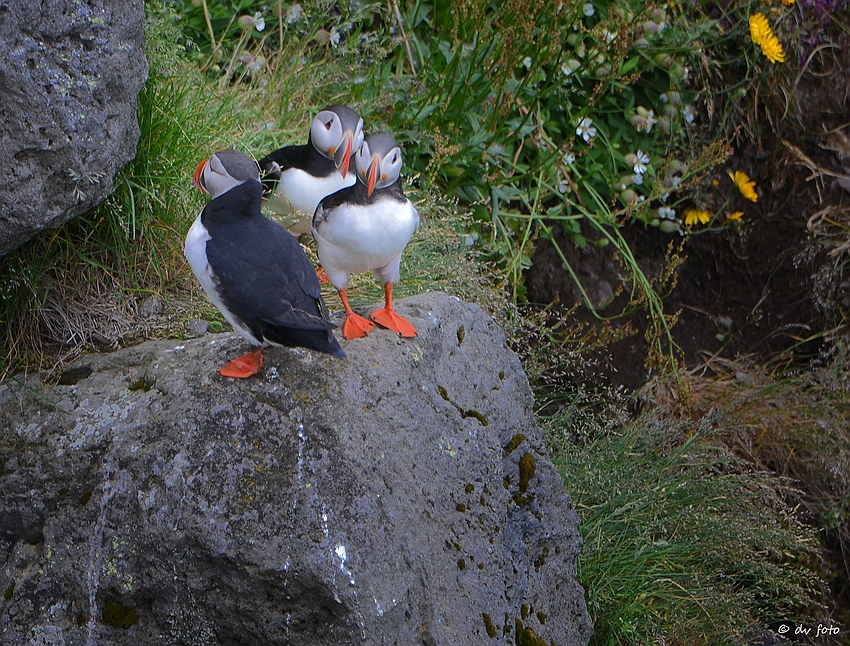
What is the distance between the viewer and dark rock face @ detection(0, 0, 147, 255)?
2.31 m

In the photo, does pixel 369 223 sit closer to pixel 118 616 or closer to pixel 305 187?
pixel 305 187

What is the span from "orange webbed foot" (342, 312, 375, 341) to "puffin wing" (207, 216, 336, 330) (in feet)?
0.92

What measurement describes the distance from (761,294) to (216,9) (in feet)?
12.1

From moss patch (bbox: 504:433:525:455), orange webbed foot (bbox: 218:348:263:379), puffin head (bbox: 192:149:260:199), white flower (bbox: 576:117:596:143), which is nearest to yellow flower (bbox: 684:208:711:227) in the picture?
white flower (bbox: 576:117:596:143)

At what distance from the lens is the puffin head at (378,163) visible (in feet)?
8.71

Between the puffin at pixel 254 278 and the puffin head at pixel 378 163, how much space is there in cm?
39

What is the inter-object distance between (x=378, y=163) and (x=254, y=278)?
2.13ft

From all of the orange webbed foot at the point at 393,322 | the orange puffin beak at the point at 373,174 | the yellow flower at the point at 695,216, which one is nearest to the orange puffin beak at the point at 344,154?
the orange puffin beak at the point at 373,174

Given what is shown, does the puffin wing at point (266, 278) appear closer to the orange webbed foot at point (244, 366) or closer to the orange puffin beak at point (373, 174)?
the orange webbed foot at point (244, 366)

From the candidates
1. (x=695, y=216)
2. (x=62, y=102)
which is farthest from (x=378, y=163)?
(x=695, y=216)

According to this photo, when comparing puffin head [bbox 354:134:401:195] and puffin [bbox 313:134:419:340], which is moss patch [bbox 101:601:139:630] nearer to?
puffin [bbox 313:134:419:340]

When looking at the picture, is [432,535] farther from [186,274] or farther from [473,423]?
[186,274]

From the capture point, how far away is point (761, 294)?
5.07 m

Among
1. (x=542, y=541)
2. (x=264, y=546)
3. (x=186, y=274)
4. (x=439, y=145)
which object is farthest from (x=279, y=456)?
(x=439, y=145)
